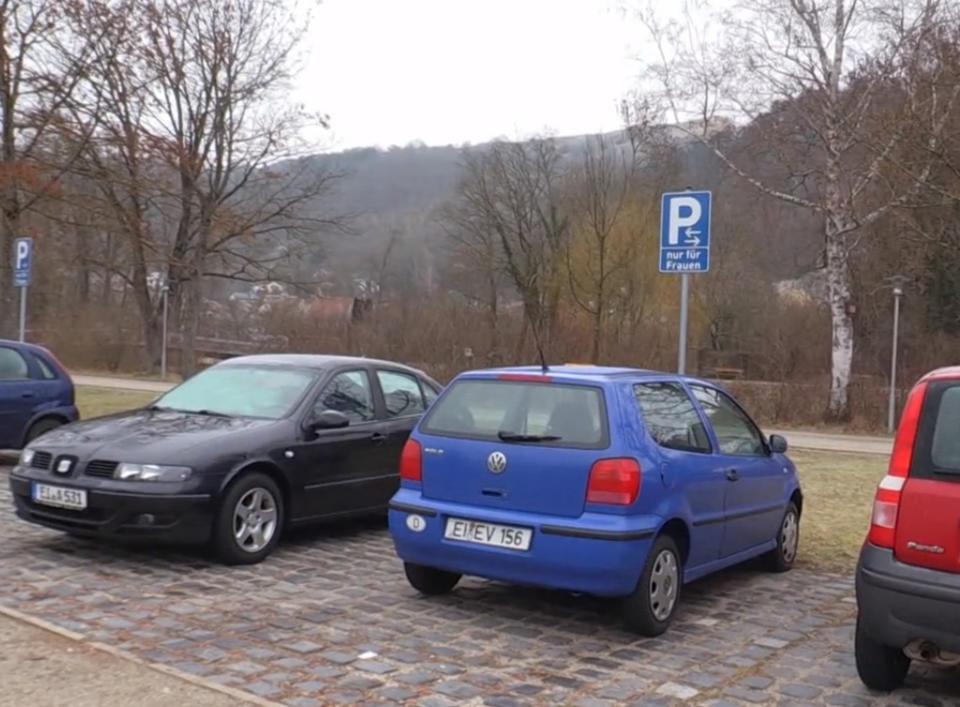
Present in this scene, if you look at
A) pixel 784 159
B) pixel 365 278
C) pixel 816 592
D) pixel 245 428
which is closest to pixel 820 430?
pixel 784 159

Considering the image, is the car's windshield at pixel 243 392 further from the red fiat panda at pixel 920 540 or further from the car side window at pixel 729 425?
the red fiat panda at pixel 920 540

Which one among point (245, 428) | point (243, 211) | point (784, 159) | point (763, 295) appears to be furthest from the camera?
point (763, 295)

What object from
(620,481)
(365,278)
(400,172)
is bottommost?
(620,481)

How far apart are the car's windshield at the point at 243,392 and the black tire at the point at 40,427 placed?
3838 mm

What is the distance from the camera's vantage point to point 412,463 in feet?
21.3

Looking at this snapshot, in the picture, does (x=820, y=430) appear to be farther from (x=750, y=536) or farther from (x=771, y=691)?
(x=771, y=691)

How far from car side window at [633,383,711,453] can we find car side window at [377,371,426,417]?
308 cm

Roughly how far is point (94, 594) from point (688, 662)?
12.0ft

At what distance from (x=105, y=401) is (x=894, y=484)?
2077 cm

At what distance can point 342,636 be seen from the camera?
5789 millimetres

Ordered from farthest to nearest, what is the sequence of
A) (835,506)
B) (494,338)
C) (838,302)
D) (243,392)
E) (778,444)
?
(494,338) → (838,302) → (835,506) → (243,392) → (778,444)

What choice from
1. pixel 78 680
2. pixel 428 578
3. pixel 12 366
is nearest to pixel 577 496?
pixel 428 578

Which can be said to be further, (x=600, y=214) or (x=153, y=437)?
(x=600, y=214)

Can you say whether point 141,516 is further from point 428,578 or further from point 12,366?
point 12,366
